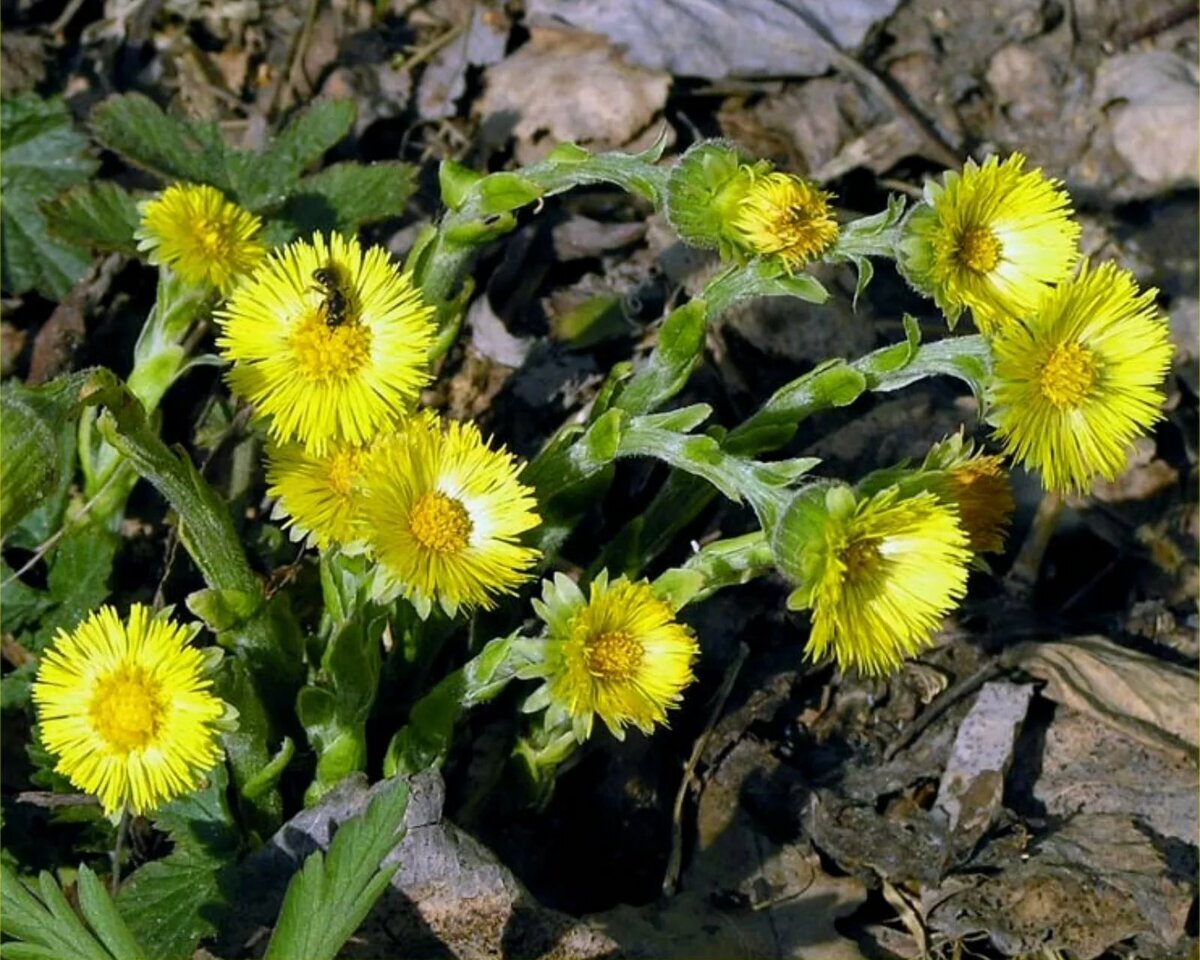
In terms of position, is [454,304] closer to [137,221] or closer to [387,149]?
[137,221]

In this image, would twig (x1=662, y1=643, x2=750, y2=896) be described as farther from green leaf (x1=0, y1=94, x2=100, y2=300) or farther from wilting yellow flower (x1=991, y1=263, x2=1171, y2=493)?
green leaf (x1=0, y1=94, x2=100, y2=300)

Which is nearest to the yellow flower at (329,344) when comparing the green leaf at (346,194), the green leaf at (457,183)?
the green leaf at (457,183)

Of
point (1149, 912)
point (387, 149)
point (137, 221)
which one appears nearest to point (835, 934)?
point (1149, 912)

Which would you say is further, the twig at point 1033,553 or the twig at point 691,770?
the twig at point 1033,553

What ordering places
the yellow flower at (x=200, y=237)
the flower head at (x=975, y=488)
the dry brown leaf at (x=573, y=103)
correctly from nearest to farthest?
the flower head at (x=975, y=488) → the yellow flower at (x=200, y=237) → the dry brown leaf at (x=573, y=103)

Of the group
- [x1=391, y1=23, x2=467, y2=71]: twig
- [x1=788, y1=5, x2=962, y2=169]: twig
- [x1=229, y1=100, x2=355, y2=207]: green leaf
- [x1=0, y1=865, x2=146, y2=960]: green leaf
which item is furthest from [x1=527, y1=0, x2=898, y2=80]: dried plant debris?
[x1=0, y1=865, x2=146, y2=960]: green leaf

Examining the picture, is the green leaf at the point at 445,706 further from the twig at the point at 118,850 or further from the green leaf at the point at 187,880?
the twig at the point at 118,850
